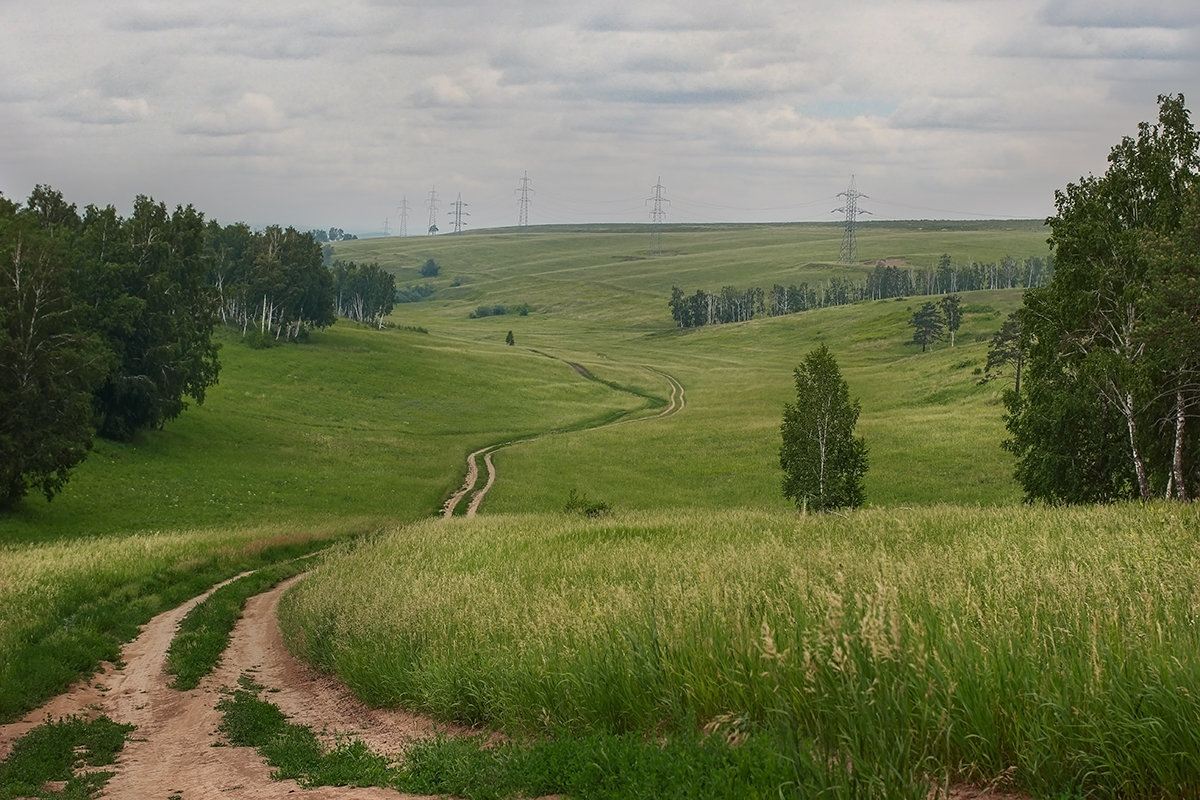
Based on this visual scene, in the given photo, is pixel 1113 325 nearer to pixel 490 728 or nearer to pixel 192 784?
pixel 490 728

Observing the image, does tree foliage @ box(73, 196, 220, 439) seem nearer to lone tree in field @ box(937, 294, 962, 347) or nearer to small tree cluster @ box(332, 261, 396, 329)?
small tree cluster @ box(332, 261, 396, 329)

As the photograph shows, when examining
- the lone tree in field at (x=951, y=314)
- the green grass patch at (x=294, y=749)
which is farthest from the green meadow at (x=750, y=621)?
the lone tree in field at (x=951, y=314)

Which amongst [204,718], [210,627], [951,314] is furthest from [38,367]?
[951,314]

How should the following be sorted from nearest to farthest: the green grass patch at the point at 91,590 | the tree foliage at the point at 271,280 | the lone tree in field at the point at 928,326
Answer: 1. the green grass patch at the point at 91,590
2. the tree foliage at the point at 271,280
3. the lone tree in field at the point at 928,326

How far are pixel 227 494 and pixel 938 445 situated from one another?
49355mm

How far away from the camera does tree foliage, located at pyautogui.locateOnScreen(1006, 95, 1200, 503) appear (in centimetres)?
2917

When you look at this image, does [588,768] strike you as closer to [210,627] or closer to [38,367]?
[210,627]

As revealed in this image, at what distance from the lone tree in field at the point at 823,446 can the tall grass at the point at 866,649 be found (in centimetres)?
2484

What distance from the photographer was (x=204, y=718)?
47.3ft

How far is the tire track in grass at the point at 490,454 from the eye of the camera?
57503 mm

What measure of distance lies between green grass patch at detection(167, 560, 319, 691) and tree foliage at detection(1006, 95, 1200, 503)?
26673 mm

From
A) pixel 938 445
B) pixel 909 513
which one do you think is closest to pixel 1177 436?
pixel 909 513

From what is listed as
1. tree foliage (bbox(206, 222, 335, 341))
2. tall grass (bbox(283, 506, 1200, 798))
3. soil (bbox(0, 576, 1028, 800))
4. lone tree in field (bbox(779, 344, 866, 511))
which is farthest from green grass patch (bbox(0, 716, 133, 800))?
tree foliage (bbox(206, 222, 335, 341))

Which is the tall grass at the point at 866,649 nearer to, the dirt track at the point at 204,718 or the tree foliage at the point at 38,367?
the dirt track at the point at 204,718
